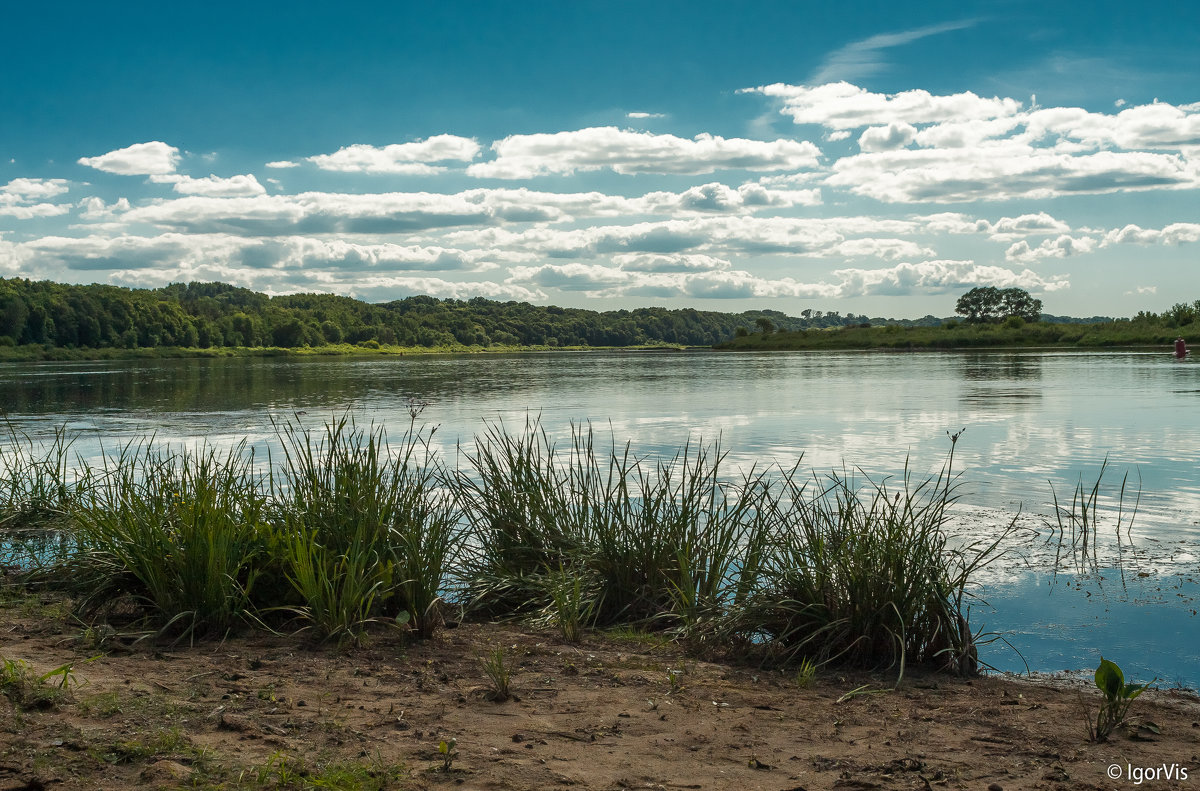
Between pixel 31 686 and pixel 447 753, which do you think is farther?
pixel 31 686

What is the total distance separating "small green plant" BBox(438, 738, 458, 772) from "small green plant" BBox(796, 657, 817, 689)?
1.89 m

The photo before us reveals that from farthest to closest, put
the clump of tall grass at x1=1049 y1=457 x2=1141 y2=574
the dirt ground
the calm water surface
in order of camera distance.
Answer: the clump of tall grass at x1=1049 y1=457 x2=1141 y2=574
the calm water surface
the dirt ground

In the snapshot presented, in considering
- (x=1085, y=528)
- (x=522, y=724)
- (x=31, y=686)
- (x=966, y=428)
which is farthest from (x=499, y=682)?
(x=966, y=428)

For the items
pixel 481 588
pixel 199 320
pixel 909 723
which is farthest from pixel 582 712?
pixel 199 320

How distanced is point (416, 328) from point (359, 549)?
143984 millimetres

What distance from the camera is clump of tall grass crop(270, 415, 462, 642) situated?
5027 millimetres

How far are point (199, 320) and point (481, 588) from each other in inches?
5037

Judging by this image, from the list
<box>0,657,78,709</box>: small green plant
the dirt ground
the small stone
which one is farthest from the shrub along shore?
the small stone

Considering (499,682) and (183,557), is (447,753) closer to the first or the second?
(499,682)

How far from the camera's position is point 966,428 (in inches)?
633

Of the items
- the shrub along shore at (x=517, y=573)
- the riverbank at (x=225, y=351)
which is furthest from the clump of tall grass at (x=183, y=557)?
the riverbank at (x=225, y=351)

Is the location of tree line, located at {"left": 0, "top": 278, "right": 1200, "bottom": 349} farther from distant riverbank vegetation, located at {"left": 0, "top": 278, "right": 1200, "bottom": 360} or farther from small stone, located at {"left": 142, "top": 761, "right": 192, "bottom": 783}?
small stone, located at {"left": 142, "top": 761, "right": 192, "bottom": 783}

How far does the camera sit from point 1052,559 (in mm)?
7668

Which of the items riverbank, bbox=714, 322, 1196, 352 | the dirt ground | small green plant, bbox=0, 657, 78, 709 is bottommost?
the dirt ground
